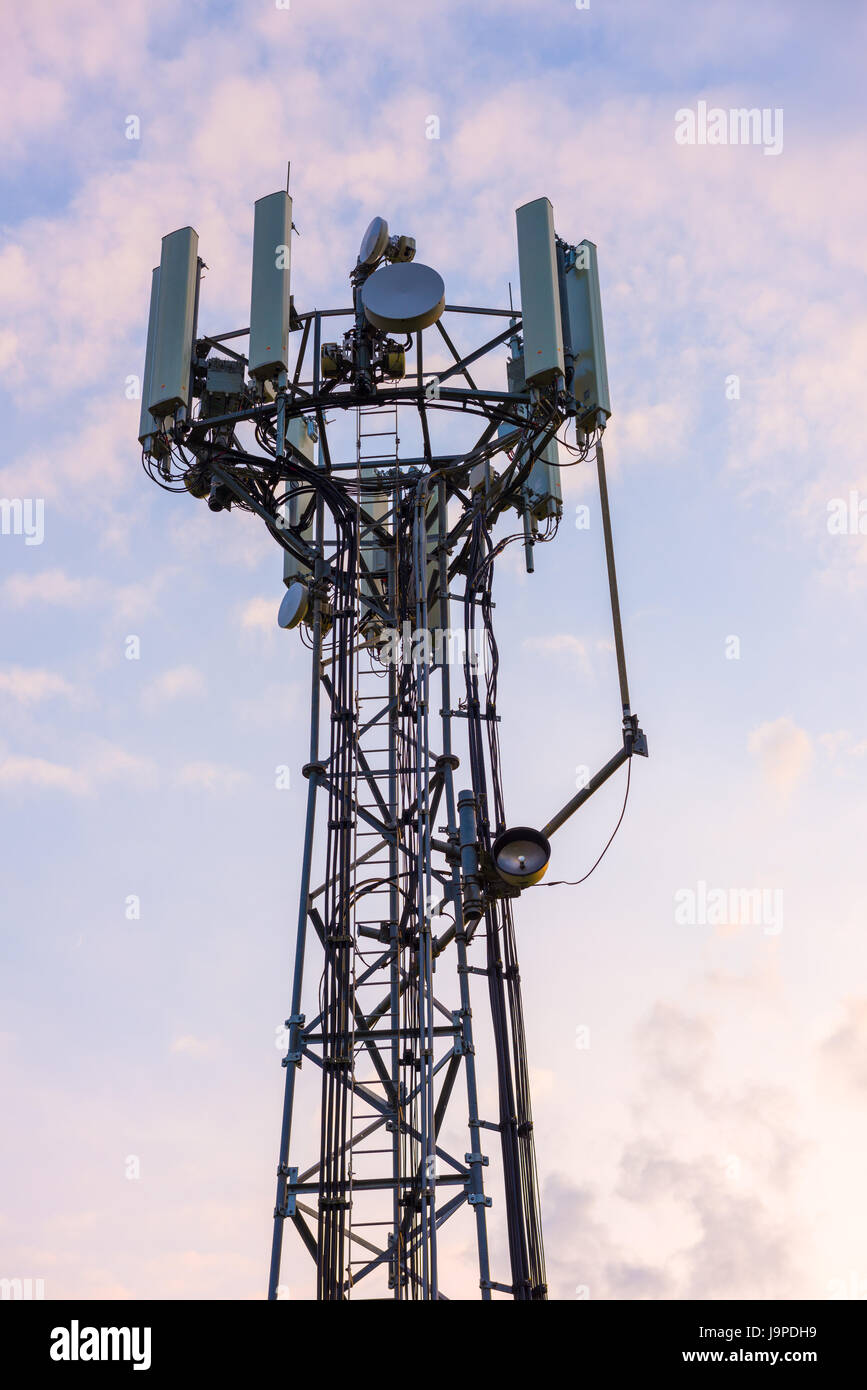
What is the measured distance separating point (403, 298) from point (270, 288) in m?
2.02

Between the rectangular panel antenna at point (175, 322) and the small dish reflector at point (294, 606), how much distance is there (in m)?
3.45

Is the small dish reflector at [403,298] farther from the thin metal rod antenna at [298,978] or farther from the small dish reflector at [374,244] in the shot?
the thin metal rod antenna at [298,978]

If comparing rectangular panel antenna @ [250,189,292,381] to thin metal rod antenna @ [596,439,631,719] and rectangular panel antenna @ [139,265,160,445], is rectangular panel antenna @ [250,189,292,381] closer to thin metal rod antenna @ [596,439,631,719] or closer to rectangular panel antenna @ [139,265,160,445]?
rectangular panel antenna @ [139,265,160,445]

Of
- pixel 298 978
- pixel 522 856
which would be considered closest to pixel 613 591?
pixel 522 856

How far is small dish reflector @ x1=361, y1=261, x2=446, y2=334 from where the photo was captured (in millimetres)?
20984

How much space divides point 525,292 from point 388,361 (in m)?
2.36

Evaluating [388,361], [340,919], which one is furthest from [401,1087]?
[388,361]

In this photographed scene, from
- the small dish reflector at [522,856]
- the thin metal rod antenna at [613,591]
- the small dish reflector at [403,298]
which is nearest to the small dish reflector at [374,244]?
the small dish reflector at [403,298]

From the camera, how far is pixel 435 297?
21109 millimetres

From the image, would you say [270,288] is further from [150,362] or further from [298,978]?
[298,978]

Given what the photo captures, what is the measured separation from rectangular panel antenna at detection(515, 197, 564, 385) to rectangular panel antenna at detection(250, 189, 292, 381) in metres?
3.57

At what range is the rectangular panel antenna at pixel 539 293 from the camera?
66.4ft

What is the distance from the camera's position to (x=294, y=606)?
2225 centimetres
